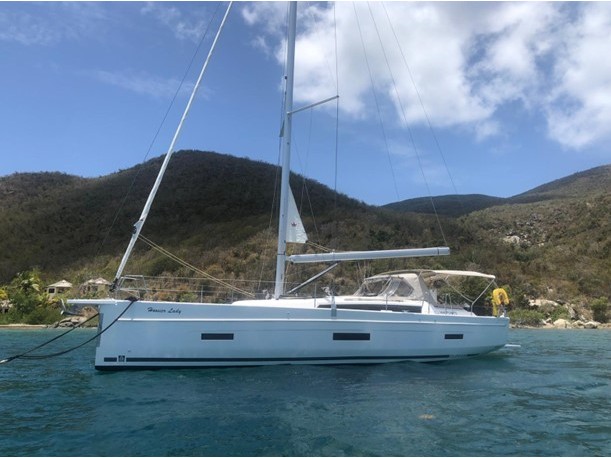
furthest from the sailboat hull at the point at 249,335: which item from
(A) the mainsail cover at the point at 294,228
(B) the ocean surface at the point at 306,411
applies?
(A) the mainsail cover at the point at 294,228

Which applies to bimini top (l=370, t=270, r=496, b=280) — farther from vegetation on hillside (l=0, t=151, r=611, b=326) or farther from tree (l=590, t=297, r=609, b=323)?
tree (l=590, t=297, r=609, b=323)

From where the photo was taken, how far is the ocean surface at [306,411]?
6426 mm

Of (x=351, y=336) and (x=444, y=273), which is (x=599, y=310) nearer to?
(x=444, y=273)

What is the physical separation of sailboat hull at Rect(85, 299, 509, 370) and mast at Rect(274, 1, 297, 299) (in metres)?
1.65

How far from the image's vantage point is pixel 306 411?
817cm

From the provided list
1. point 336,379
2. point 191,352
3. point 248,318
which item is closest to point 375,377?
point 336,379

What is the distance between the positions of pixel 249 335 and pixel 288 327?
1046 millimetres

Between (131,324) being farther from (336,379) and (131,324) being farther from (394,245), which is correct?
(394,245)

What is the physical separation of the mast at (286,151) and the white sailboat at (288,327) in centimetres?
3

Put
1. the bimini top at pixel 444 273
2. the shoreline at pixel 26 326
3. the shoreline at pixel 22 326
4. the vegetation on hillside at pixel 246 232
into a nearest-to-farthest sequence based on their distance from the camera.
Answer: the bimini top at pixel 444 273, the shoreline at pixel 26 326, the shoreline at pixel 22 326, the vegetation on hillside at pixel 246 232

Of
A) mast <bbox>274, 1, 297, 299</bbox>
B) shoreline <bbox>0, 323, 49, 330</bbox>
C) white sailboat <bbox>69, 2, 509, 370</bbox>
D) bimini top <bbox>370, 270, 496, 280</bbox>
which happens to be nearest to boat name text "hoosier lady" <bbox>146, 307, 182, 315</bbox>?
white sailboat <bbox>69, 2, 509, 370</bbox>

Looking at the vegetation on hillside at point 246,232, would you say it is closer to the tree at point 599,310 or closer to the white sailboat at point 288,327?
the tree at point 599,310

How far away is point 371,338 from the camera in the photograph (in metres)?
12.8

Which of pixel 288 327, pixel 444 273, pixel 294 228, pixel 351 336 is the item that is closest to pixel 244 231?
pixel 444 273
